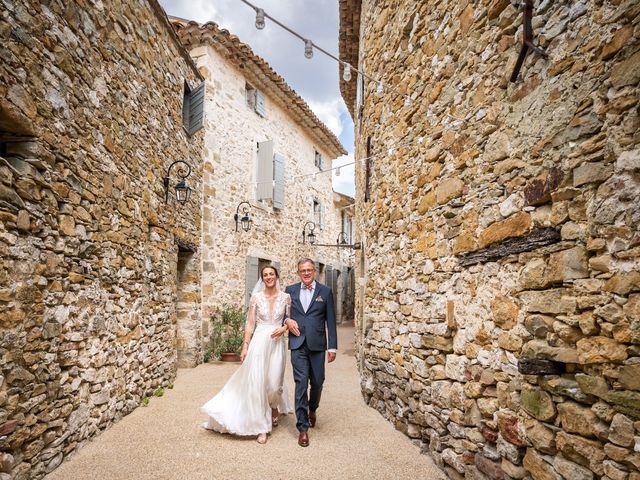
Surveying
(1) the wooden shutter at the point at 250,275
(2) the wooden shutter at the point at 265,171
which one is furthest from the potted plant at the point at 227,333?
(2) the wooden shutter at the point at 265,171

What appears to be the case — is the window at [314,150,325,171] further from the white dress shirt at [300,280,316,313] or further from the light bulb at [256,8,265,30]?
the light bulb at [256,8,265,30]

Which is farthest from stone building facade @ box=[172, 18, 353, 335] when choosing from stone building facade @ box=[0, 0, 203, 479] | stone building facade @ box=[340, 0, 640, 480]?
stone building facade @ box=[340, 0, 640, 480]

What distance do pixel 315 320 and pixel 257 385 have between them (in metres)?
0.76

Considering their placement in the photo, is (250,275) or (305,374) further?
(250,275)

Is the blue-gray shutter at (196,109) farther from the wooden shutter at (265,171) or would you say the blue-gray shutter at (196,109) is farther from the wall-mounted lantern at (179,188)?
the wooden shutter at (265,171)

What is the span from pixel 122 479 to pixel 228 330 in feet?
15.6

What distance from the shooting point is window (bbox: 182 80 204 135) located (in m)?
6.43

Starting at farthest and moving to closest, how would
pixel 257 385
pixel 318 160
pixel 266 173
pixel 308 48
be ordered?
pixel 318 160, pixel 266 173, pixel 257 385, pixel 308 48

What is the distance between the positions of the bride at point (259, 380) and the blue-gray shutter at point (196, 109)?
12.2 feet

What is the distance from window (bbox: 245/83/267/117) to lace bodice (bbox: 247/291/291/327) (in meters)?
6.30

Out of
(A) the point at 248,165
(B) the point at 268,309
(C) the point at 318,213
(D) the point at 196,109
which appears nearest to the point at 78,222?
(B) the point at 268,309

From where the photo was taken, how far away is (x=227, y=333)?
24.2ft

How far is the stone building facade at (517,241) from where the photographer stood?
1.56 m

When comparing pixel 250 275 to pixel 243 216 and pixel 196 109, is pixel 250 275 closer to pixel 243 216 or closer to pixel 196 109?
pixel 243 216
